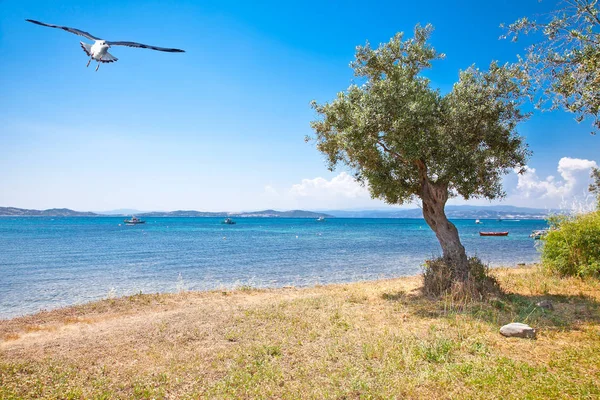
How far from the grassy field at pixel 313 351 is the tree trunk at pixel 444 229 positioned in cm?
184

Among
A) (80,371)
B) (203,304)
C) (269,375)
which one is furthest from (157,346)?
(203,304)

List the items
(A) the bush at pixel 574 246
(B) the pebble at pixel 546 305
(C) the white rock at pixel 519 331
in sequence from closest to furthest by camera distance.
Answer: (C) the white rock at pixel 519 331 → (B) the pebble at pixel 546 305 → (A) the bush at pixel 574 246

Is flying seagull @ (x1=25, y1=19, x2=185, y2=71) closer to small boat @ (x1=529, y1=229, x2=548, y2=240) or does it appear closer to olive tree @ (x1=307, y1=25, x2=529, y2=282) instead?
olive tree @ (x1=307, y1=25, x2=529, y2=282)

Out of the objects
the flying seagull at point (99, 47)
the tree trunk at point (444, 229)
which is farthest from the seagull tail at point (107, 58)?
the tree trunk at point (444, 229)

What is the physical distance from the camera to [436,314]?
12.5 metres

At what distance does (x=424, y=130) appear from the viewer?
14.2m

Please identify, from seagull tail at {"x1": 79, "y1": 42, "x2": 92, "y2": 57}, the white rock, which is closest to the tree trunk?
the white rock

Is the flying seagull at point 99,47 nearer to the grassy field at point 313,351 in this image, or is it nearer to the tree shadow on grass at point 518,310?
the grassy field at point 313,351

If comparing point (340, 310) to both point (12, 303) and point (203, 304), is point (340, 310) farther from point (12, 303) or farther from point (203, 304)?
point (12, 303)

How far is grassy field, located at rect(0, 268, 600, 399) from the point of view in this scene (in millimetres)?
7098

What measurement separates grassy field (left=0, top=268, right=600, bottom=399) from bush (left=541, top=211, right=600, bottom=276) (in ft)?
11.1

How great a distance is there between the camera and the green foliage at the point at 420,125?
13.9 m

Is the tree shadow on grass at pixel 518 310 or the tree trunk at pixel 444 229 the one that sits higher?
the tree trunk at pixel 444 229

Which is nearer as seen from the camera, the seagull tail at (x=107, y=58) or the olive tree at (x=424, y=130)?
the seagull tail at (x=107, y=58)
